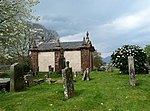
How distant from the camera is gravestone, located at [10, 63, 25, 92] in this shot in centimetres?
1655

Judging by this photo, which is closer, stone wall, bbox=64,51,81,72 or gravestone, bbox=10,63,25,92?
gravestone, bbox=10,63,25,92

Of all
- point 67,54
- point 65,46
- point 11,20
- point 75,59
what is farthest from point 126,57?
point 65,46

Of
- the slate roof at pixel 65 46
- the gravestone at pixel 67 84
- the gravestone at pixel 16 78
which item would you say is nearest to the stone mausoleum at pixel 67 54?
the slate roof at pixel 65 46

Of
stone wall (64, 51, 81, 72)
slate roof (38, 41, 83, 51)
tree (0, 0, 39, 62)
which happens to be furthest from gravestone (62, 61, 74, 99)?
slate roof (38, 41, 83, 51)

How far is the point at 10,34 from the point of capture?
25219 mm

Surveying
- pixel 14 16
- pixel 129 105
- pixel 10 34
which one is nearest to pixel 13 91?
pixel 129 105

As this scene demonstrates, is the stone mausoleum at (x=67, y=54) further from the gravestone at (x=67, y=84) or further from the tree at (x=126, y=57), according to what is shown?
the gravestone at (x=67, y=84)

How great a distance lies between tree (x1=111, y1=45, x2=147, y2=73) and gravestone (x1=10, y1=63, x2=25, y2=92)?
1418 centimetres

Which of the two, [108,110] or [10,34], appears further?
Answer: [10,34]

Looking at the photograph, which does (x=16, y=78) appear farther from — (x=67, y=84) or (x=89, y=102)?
(x=89, y=102)

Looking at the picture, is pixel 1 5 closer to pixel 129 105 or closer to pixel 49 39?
pixel 129 105

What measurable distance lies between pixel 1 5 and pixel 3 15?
1002 millimetres

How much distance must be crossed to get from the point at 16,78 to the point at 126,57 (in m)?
15.2

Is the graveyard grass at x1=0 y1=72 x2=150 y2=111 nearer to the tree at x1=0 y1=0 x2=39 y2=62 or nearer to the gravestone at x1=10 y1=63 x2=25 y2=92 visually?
the gravestone at x1=10 y1=63 x2=25 y2=92
